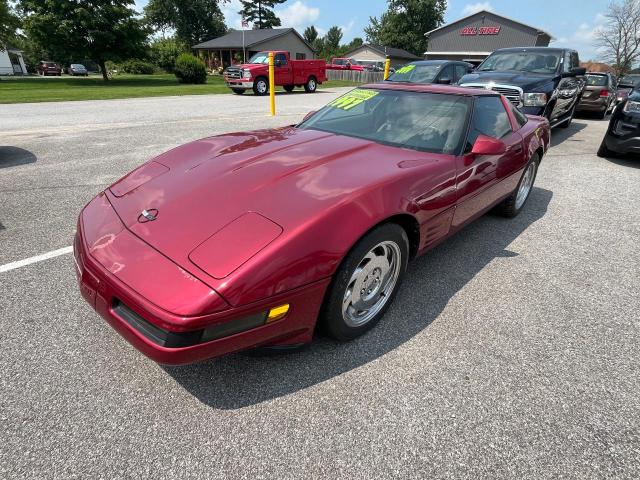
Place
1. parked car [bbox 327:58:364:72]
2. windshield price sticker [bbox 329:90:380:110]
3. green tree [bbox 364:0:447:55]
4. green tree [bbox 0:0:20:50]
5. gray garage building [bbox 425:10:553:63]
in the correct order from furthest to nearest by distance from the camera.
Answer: green tree [bbox 364:0:447:55], gray garage building [bbox 425:10:553:63], parked car [bbox 327:58:364:72], green tree [bbox 0:0:20:50], windshield price sticker [bbox 329:90:380:110]

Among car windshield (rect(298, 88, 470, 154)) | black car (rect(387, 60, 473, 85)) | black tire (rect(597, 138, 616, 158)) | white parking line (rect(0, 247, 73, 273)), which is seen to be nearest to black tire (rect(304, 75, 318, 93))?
black car (rect(387, 60, 473, 85))

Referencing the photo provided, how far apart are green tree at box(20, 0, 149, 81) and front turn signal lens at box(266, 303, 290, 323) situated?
2966 cm

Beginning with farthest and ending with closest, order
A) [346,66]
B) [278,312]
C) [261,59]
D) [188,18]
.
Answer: [188,18], [346,66], [261,59], [278,312]

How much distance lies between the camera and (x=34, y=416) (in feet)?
5.56

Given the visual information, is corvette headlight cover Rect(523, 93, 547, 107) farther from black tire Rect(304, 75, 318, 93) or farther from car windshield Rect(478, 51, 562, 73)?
black tire Rect(304, 75, 318, 93)

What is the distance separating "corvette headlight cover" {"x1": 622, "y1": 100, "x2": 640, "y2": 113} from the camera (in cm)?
609

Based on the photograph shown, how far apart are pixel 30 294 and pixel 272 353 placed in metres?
1.77

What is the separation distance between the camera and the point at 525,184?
14.0 ft

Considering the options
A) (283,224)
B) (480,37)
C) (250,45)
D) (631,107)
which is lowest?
(283,224)

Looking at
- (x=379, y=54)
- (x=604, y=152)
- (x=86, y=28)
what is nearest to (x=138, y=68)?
(x=86, y=28)

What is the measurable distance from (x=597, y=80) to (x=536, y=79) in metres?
6.56

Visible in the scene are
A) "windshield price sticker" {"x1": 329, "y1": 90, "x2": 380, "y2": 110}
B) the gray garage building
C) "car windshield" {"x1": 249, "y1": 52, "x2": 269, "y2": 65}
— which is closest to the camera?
"windshield price sticker" {"x1": 329, "y1": 90, "x2": 380, "y2": 110}

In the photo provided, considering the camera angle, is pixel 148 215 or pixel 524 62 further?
pixel 524 62

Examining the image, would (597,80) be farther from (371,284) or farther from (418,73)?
(371,284)
